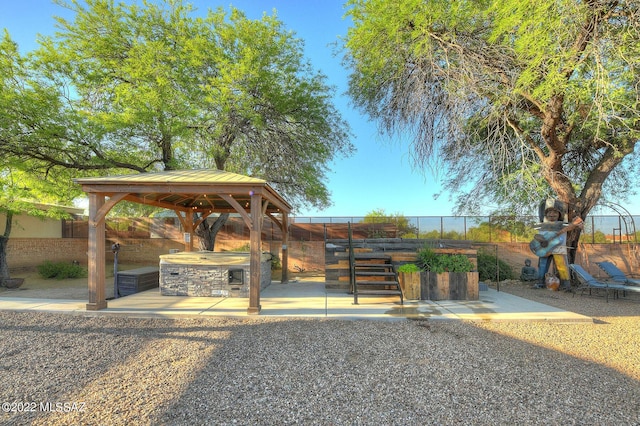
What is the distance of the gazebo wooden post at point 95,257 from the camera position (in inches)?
250

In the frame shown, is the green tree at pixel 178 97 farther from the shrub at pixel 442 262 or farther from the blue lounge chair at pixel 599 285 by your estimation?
the blue lounge chair at pixel 599 285

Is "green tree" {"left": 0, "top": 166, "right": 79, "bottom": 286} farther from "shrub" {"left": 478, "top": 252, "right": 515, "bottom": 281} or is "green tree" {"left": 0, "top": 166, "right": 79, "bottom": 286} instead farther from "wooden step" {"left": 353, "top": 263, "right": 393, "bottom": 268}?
"shrub" {"left": 478, "top": 252, "right": 515, "bottom": 281}

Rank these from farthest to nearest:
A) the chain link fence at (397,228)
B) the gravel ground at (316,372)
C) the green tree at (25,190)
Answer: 1. the chain link fence at (397,228)
2. the green tree at (25,190)
3. the gravel ground at (316,372)

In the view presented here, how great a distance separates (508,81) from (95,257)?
1048 centimetres

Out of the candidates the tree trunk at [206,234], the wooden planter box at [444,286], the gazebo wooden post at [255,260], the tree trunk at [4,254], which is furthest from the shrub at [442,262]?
the tree trunk at [4,254]

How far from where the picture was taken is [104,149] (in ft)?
34.3

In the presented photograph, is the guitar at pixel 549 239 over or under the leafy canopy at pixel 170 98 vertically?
under

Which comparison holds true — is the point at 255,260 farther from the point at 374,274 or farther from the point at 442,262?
the point at 442,262

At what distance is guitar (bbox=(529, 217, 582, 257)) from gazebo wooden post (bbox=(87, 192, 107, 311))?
12353mm

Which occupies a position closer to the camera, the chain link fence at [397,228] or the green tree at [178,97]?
the green tree at [178,97]

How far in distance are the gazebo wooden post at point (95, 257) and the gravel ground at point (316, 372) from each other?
25.0 inches

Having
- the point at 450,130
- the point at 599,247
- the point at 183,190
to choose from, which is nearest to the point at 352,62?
the point at 450,130

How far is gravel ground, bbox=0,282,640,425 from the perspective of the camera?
9.39 ft

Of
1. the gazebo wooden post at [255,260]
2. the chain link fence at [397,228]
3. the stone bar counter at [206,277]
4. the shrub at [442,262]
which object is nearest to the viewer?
the gazebo wooden post at [255,260]
